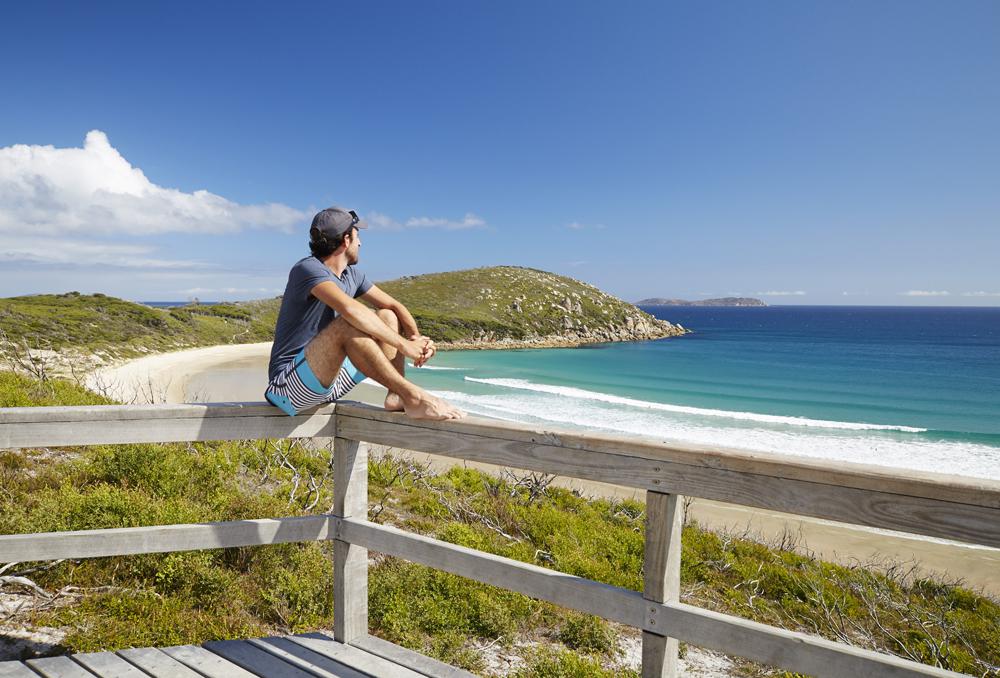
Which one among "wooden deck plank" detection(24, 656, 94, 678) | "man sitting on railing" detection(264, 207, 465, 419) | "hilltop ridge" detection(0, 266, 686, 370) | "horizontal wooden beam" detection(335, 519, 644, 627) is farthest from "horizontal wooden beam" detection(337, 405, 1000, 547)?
"hilltop ridge" detection(0, 266, 686, 370)

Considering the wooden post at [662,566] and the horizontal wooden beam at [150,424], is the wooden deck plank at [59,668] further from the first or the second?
the wooden post at [662,566]

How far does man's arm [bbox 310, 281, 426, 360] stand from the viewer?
2596 mm

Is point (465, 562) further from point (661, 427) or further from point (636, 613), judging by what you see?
point (661, 427)

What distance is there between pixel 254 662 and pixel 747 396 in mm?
30277

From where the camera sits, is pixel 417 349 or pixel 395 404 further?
pixel 417 349

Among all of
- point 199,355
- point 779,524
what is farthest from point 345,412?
point 199,355

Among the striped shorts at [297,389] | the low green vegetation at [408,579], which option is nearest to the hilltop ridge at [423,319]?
the low green vegetation at [408,579]

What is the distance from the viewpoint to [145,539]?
260 cm

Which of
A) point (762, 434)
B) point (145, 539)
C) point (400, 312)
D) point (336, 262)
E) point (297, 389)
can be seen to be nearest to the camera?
point (145, 539)

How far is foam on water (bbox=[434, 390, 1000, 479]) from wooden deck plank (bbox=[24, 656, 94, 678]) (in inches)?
580

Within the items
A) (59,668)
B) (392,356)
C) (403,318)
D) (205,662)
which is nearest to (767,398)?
(403,318)

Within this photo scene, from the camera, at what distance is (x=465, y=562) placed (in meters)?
2.37

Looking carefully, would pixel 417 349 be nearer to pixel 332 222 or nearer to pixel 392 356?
pixel 392 356

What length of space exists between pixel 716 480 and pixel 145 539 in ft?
8.02
